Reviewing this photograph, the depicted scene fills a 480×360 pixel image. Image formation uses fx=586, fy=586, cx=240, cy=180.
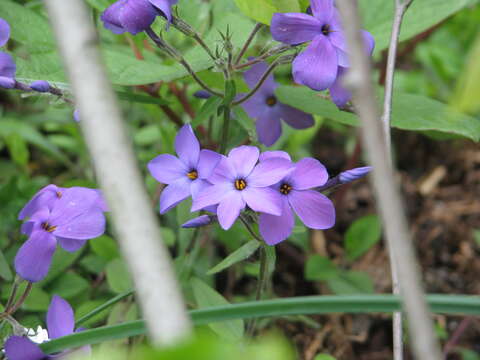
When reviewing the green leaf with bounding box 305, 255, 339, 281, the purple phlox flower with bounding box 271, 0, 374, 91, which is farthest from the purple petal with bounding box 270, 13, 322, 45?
the green leaf with bounding box 305, 255, 339, 281

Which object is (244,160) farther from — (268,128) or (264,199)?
(268,128)

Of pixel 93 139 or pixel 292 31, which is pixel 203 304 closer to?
pixel 292 31

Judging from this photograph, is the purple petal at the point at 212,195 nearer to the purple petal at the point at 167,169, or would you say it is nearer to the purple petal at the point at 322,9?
the purple petal at the point at 167,169

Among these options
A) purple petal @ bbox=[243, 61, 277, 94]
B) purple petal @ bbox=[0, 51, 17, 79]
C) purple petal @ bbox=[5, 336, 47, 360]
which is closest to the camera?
purple petal @ bbox=[5, 336, 47, 360]

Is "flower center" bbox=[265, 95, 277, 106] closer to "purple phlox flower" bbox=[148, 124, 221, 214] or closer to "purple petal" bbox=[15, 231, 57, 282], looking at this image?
"purple phlox flower" bbox=[148, 124, 221, 214]

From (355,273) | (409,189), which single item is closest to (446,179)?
(409,189)

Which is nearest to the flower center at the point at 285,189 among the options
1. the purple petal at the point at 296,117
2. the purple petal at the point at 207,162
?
the purple petal at the point at 207,162
